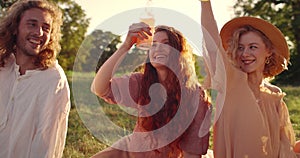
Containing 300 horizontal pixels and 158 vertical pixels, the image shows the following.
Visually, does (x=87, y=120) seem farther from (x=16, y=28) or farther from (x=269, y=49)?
(x=269, y=49)

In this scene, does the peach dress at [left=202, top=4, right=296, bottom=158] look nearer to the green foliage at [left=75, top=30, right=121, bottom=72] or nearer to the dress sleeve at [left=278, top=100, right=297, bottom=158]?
Answer: the dress sleeve at [left=278, top=100, right=297, bottom=158]

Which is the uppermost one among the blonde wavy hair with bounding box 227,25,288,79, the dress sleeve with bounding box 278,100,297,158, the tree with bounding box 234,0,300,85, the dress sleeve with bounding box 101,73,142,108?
the tree with bounding box 234,0,300,85

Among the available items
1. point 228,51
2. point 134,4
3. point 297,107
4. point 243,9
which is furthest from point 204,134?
point 243,9

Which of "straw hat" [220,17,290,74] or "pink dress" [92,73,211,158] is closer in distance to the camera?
"pink dress" [92,73,211,158]

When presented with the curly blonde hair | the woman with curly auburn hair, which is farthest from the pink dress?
the curly blonde hair

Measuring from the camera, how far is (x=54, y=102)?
148 inches

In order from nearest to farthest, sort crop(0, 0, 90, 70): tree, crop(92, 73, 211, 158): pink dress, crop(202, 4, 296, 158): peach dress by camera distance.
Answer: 1. crop(202, 4, 296, 158): peach dress
2. crop(92, 73, 211, 158): pink dress
3. crop(0, 0, 90, 70): tree

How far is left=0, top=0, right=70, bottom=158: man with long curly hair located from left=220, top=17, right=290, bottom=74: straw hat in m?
1.12

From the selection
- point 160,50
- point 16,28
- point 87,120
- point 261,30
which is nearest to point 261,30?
point 261,30

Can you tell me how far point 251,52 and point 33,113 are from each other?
4.73ft

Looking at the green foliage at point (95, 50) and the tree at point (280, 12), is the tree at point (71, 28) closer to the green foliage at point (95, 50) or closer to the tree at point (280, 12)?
the tree at point (280, 12)

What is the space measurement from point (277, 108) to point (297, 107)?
203 inches

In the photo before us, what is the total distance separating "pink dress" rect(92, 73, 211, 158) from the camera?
3748 millimetres

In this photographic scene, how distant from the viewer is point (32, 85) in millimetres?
3787
